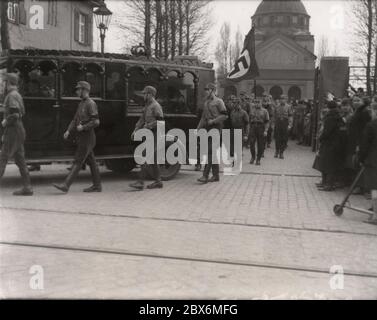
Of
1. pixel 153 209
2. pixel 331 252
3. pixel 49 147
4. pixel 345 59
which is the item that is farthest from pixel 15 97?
pixel 345 59

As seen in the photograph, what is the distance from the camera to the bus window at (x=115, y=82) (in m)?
11.5

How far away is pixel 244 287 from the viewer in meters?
4.86

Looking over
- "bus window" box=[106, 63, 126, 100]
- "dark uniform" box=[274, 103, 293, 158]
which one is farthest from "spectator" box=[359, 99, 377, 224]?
"dark uniform" box=[274, 103, 293, 158]

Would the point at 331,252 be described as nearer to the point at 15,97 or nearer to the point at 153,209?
the point at 153,209

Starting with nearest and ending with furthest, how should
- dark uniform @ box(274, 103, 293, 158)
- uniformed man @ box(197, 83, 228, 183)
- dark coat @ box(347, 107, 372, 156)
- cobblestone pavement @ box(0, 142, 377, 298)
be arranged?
cobblestone pavement @ box(0, 142, 377, 298) → dark coat @ box(347, 107, 372, 156) → uniformed man @ box(197, 83, 228, 183) → dark uniform @ box(274, 103, 293, 158)

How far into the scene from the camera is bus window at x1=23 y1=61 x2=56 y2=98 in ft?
35.1

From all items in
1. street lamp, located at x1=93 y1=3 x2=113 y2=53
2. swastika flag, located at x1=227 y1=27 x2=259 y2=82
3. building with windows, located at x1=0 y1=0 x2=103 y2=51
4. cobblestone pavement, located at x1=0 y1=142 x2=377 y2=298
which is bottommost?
cobblestone pavement, located at x1=0 y1=142 x2=377 y2=298

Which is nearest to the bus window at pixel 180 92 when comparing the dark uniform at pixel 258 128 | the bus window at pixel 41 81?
the bus window at pixel 41 81

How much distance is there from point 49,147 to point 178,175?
3.40m

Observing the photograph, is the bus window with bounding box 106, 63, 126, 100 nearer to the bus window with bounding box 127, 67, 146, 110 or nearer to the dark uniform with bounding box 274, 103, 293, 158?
the bus window with bounding box 127, 67, 146, 110

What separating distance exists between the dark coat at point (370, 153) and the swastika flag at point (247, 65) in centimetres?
947

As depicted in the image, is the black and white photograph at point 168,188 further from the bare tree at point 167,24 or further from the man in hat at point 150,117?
the bare tree at point 167,24

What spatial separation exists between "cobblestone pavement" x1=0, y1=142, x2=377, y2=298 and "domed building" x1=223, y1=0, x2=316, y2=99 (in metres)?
64.3

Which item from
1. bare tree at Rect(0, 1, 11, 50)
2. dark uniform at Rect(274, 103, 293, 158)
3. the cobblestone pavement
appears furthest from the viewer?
dark uniform at Rect(274, 103, 293, 158)
